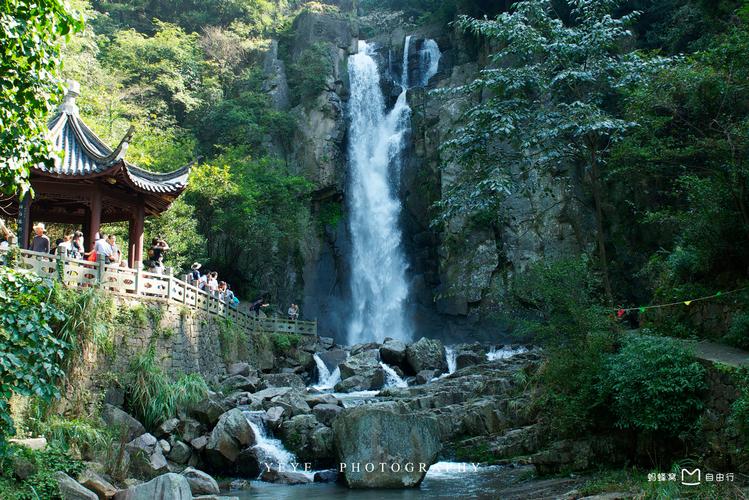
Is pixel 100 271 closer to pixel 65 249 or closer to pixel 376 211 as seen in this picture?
pixel 65 249

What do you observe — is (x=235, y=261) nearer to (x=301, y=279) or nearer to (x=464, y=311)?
(x=301, y=279)

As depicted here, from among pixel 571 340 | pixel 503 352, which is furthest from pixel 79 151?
pixel 503 352

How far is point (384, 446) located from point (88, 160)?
963 cm

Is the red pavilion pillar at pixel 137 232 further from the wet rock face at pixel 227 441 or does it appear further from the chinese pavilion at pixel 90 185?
the wet rock face at pixel 227 441

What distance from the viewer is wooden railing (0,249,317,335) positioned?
12.6 meters

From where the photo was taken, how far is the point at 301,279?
31.2 meters

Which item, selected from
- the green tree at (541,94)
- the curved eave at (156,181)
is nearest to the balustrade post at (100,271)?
the curved eave at (156,181)

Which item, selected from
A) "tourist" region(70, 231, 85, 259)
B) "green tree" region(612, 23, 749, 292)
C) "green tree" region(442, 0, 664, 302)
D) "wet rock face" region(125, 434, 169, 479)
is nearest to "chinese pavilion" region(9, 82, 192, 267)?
"tourist" region(70, 231, 85, 259)

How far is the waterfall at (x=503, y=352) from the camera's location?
2461 cm

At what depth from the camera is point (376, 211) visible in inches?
1292

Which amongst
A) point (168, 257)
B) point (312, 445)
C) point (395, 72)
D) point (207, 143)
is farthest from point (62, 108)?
point (395, 72)

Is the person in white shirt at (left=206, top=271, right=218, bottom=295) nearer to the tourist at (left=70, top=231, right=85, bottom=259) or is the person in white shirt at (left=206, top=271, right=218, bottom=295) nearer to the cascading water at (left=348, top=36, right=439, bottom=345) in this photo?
the tourist at (left=70, top=231, right=85, bottom=259)

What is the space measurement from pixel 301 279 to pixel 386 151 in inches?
334

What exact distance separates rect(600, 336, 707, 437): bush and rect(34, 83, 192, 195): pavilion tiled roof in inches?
448
